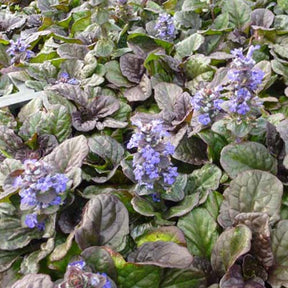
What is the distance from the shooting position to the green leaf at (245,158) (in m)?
2.48

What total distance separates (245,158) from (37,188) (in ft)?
3.90

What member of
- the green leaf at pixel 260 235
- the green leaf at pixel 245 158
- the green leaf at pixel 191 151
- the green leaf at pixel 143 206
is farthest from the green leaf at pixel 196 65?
the green leaf at pixel 260 235

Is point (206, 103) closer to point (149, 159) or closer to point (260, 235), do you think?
point (149, 159)

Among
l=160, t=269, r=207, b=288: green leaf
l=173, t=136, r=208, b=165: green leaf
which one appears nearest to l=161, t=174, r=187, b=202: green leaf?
l=173, t=136, r=208, b=165: green leaf

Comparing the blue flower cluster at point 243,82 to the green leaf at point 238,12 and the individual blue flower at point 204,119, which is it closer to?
the individual blue flower at point 204,119

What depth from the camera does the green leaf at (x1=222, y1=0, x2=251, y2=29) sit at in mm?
3885

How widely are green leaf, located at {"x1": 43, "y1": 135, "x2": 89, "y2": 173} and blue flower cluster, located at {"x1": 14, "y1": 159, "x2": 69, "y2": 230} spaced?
0.23m

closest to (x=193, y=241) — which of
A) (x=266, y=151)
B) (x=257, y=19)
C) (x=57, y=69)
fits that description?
(x=266, y=151)

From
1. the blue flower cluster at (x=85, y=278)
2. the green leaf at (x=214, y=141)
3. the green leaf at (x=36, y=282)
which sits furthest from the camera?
the green leaf at (x=214, y=141)

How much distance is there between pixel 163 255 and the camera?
2096 mm

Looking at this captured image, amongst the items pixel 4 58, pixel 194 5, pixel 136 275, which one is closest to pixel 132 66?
pixel 194 5

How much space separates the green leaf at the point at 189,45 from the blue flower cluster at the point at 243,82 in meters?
1.20

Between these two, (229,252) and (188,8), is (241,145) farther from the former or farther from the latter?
(188,8)

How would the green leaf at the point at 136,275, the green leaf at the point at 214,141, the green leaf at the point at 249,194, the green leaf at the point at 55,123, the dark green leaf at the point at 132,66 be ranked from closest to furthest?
the green leaf at the point at 136,275, the green leaf at the point at 249,194, the green leaf at the point at 214,141, the green leaf at the point at 55,123, the dark green leaf at the point at 132,66
